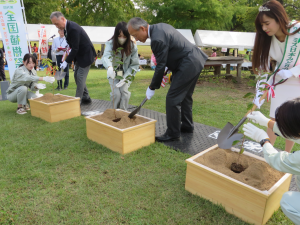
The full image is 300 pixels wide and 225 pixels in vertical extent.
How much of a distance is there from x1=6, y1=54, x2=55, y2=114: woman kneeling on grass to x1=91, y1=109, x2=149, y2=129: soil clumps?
5.36 feet

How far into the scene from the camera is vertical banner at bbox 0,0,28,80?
590cm

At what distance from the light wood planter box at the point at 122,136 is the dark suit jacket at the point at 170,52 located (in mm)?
582

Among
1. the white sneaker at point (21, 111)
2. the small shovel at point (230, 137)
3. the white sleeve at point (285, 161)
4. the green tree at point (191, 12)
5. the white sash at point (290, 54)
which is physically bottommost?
the white sneaker at point (21, 111)

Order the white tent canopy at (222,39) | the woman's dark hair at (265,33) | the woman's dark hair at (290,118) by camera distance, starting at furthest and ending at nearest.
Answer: the white tent canopy at (222,39) → the woman's dark hair at (265,33) → the woman's dark hair at (290,118)

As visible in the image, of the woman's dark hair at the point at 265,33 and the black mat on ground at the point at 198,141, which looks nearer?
the woman's dark hair at the point at 265,33

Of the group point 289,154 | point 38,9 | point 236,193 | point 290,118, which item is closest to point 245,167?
point 236,193

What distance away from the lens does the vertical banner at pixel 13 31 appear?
590 cm

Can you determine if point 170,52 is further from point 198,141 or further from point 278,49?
point 198,141

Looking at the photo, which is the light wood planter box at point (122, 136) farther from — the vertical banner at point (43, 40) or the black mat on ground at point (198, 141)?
the vertical banner at point (43, 40)

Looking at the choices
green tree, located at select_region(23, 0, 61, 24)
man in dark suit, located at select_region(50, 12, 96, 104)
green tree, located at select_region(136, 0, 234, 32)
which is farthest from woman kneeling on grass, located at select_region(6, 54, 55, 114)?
green tree, located at select_region(23, 0, 61, 24)

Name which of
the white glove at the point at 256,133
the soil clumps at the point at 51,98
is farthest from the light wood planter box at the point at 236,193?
the soil clumps at the point at 51,98

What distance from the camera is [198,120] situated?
4109 millimetres

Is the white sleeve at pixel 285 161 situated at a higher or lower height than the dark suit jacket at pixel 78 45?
lower

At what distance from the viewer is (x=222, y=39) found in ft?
43.7
